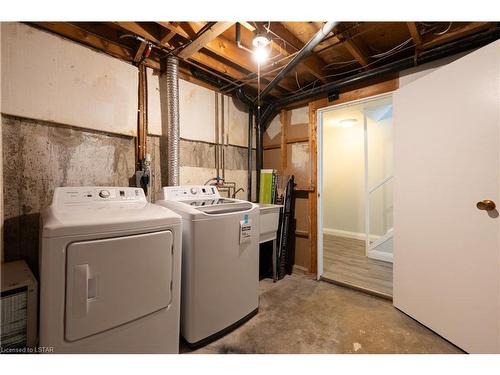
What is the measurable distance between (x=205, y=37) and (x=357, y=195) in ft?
13.0

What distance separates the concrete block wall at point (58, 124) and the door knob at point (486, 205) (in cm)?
248

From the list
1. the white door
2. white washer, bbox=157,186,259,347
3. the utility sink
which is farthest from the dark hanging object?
the white door

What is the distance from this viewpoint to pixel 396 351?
1.42m

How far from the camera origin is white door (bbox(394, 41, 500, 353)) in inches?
51.0

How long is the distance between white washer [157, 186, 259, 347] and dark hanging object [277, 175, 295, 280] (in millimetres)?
841

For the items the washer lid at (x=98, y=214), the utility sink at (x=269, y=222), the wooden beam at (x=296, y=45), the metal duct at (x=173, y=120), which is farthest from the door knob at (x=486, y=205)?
the metal duct at (x=173, y=120)

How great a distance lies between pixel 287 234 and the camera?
263cm

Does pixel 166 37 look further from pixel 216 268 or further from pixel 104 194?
pixel 216 268

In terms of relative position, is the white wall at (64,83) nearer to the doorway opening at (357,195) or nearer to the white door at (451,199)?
the doorway opening at (357,195)

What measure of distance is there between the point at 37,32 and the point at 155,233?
1.66 meters

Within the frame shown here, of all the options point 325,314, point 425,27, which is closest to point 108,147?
point 325,314

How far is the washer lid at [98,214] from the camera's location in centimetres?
97

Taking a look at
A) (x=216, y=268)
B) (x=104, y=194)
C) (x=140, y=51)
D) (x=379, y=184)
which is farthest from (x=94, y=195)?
(x=379, y=184)

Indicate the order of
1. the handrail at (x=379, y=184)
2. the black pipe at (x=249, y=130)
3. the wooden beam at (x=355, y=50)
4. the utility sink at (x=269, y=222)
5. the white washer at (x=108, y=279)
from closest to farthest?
the white washer at (x=108, y=279)
the wooden beam at (x=355, y=50)
the utility sink at (x=269, y=222)
the black pipe at (x=249, y=130)
the handrail at (x=379, y=184)
